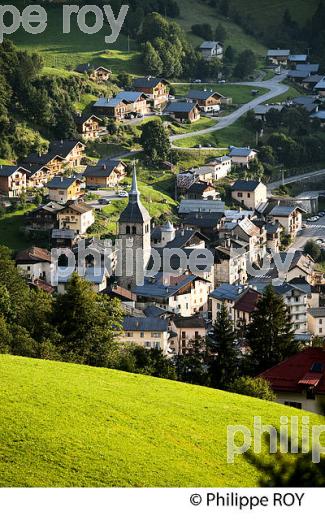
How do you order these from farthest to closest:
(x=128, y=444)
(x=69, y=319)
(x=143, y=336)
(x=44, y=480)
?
1. (x=143, y=336)
2. (x=69, y=319)
3. (x=128, y=444)
4. (x=44, y=480)

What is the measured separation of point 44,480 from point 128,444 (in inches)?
70.8

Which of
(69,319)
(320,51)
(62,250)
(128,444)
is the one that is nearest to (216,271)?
(62,250)

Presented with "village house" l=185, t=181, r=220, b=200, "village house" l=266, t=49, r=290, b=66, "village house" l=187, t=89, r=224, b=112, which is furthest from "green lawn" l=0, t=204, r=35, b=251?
"village house" l=266, t=49, r=290, b=66

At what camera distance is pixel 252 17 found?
9300cm

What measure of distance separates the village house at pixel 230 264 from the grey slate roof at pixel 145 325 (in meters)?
8.28

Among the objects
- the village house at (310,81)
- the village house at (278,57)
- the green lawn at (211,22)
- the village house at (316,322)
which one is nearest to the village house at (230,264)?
the village house at (316,322)

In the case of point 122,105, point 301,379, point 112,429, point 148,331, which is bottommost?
point 122,105

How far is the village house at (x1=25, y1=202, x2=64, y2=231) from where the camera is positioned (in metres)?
50.2

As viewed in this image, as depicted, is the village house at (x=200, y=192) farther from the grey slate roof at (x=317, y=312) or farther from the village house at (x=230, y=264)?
the grey slate roof at (x=317, y=312)

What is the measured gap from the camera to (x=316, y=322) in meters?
42.8

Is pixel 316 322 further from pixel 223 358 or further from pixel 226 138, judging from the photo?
pixel 226 138

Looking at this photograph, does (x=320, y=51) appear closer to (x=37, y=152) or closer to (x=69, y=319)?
(x=37, y=152)

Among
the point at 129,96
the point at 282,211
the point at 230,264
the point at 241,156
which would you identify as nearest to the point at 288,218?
the point at 282,211

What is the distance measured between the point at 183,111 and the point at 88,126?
7.43 m
